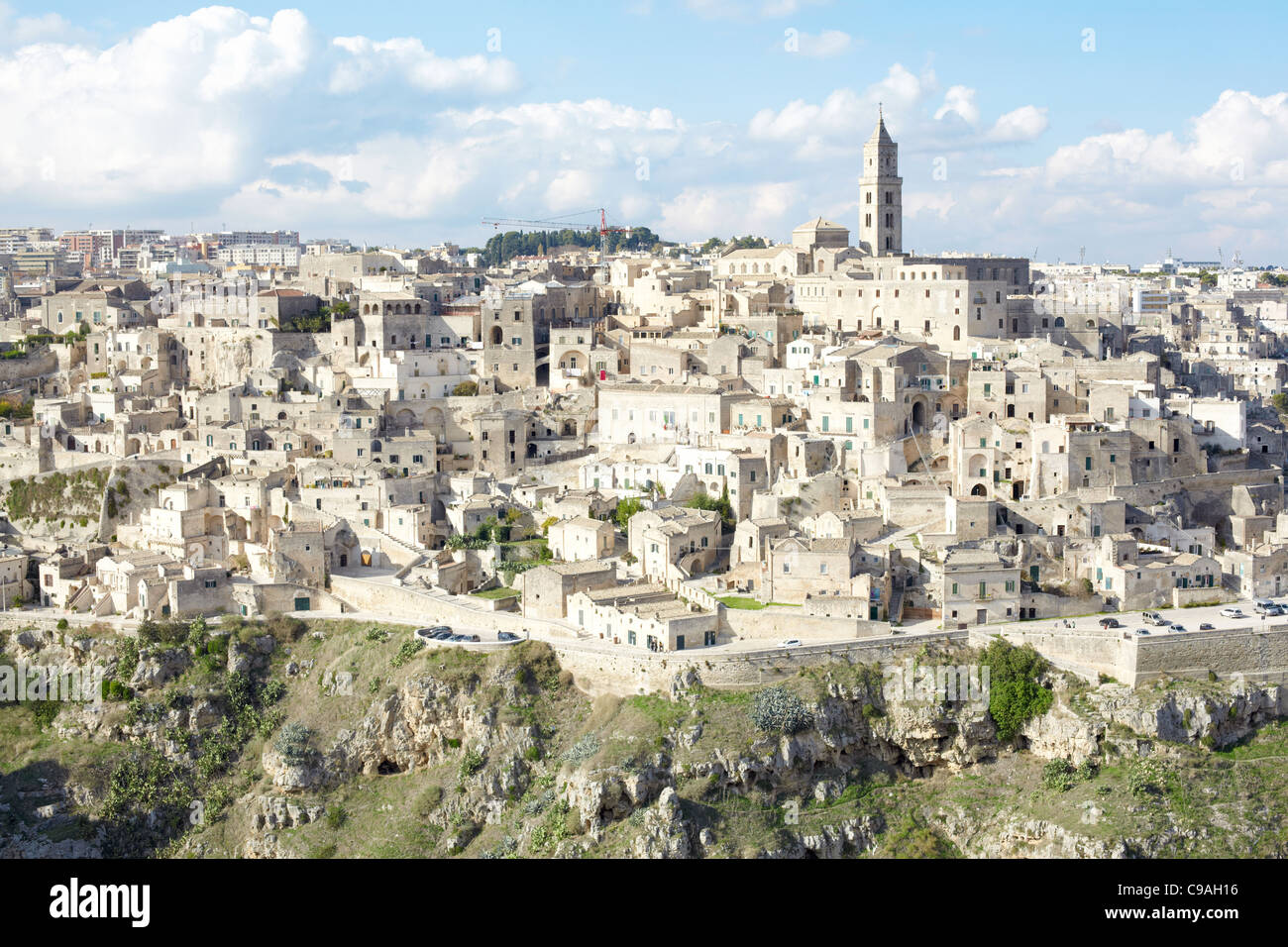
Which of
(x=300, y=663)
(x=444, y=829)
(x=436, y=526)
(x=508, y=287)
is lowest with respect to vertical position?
(x=444, y=829)

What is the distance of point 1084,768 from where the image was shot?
27781 millimetres

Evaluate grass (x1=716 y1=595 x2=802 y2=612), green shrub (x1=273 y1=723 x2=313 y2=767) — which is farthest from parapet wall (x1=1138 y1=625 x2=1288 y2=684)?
green shrub (x1=273 y1=723 x2=313 y2=767)

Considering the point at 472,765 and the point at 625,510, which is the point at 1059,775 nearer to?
the point at 472,765

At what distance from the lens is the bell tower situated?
55.8m

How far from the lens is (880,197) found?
184 feet

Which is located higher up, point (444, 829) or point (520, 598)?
point (520, 598)

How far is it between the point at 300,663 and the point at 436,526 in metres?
5.60

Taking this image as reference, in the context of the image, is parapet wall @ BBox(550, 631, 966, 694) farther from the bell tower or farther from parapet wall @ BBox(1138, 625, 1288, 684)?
the bell tower

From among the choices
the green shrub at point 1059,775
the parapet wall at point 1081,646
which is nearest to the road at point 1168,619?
the parapet wall at point 1081,646

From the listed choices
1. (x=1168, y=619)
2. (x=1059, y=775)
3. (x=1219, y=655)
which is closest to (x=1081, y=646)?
(x=1168, y=619)
